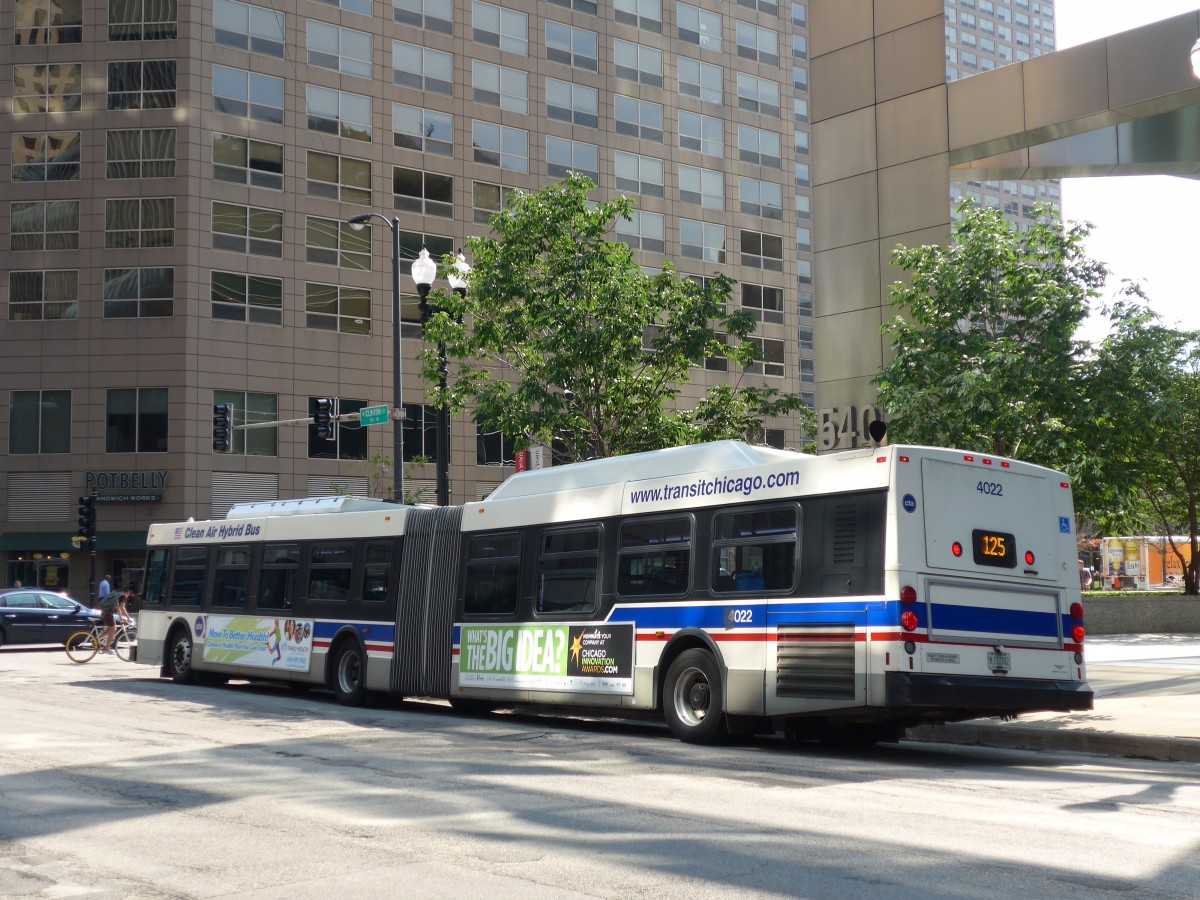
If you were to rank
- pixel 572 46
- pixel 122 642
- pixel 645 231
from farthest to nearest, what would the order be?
pixel 645 231
pixel 572 46
pixel 122 642

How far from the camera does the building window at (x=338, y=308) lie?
53.2m

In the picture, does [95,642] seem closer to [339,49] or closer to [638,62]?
[339,49]

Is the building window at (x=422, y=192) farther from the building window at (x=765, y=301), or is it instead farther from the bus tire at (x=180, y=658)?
the bus tire at (x=180, y=658)

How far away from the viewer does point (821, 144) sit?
2550 centimetres

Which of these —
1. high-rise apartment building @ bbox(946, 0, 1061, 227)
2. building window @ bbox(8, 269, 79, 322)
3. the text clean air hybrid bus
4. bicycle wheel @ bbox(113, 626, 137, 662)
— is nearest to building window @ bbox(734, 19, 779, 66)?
building window @ bbox(8, 269, 79, 322)

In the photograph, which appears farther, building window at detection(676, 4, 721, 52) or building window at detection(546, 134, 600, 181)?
building window at detection(676, 4, 721, 52)

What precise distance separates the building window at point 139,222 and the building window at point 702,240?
24.1 metres

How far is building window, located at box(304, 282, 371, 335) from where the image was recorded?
5325cm

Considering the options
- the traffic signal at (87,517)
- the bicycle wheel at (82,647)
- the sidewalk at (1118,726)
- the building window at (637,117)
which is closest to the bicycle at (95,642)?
the bicycle wheel at (82,647)

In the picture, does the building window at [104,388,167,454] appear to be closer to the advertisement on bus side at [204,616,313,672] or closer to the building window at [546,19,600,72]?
the building window at [546,19,600,72]

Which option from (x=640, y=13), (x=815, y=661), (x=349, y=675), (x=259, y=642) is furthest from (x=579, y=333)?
(x=640, y=13)

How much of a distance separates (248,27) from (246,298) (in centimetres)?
1057

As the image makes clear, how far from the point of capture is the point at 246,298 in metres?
51.9

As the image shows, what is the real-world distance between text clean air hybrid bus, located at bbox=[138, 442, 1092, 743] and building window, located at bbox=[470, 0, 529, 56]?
4283 centimetres
